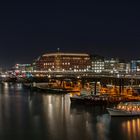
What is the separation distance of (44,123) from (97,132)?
114 inches

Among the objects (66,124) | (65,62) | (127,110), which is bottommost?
(66,124)

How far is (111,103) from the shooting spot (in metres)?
20.5

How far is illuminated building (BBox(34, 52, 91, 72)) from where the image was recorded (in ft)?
197

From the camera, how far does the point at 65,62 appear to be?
60938mm

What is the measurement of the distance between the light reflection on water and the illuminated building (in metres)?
39.9

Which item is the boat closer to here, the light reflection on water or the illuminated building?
the light reflection on water

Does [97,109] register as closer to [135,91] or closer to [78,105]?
[78,105]

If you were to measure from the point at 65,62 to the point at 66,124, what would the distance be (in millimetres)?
45818

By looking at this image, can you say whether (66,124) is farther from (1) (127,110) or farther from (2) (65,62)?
(2) (65,62)

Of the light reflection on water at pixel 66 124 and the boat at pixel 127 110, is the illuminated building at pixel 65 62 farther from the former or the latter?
the boat at pixel 127 110

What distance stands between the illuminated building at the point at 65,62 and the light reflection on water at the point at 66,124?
39947 mm

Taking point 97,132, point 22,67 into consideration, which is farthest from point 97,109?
point 22,67

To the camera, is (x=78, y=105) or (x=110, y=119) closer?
(x=110, y=119)

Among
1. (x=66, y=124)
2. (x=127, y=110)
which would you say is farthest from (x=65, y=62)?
(x=66, y=124)
